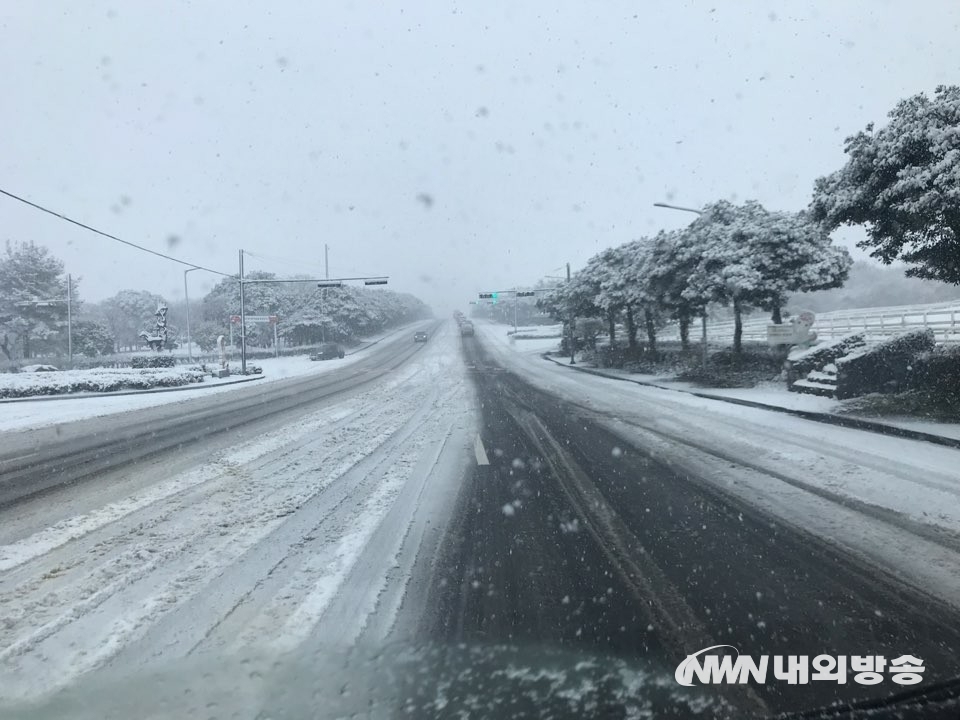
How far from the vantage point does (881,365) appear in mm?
13312

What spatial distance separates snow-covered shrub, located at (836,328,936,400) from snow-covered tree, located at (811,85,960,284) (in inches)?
75.5

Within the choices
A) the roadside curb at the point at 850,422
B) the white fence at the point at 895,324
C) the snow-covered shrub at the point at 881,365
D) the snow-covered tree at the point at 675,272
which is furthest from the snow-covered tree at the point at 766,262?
the snow-covered shrub at the point at 881,365

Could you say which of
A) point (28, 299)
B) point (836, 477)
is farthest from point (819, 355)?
point (28, 299)

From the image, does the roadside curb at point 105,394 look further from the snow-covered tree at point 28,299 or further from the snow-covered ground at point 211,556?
the snow-covered tree at point 28,299

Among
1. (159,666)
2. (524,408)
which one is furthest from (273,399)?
(159,666)

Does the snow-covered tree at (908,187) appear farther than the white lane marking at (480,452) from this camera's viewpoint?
Yes

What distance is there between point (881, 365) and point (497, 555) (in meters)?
12.2

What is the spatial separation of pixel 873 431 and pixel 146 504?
10760mm

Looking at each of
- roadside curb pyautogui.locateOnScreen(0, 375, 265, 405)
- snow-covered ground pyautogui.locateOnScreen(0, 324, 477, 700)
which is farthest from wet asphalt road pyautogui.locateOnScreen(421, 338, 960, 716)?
roadside curb pyautogui.locateOnScreen(0, 375, 265, 405)

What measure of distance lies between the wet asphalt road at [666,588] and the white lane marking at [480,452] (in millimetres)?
1629

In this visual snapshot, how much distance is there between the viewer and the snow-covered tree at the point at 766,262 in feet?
60.4

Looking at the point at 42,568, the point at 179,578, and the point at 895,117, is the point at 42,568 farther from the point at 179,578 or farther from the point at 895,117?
the point at 895,117

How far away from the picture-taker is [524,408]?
1484cm
